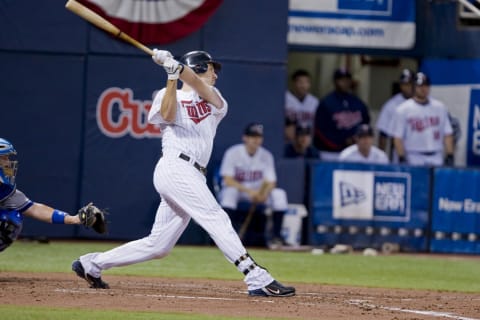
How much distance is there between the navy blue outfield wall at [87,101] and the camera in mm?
13180

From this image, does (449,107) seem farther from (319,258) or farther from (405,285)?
(405,285)

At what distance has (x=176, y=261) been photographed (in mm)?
11227

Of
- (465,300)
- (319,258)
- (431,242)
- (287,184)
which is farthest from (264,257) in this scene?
(465,300)

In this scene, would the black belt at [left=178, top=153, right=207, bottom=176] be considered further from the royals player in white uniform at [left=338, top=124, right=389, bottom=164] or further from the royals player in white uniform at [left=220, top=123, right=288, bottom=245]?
the royals player in white uniform at [left=338, top=124, right=389, bottom=164]

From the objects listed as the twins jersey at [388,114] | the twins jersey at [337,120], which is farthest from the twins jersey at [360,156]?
the twins jersey at [337,120]

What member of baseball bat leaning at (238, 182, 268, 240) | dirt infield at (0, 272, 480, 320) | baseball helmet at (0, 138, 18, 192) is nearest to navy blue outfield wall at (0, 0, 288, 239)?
baseball bat leaning at (238, 182, 268, 240)

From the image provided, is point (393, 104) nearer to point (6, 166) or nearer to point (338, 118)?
point (338, 118)

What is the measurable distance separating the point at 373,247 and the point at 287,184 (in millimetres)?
1367

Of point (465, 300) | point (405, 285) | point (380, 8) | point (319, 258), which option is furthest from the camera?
point (380, 8)

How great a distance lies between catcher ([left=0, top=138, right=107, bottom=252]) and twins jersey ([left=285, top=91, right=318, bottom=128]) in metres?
7.14

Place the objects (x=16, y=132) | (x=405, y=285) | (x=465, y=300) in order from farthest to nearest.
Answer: (x=16, y=132) < (x=405, y=285) < (x=465, y=300)

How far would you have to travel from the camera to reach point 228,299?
759cm

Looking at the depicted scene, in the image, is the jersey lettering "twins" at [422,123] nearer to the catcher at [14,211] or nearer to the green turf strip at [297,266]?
the green turf strip at [297,266]

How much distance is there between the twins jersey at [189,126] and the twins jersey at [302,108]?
23.5 feet
